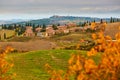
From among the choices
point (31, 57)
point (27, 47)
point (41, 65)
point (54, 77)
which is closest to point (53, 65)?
point (41, 65)

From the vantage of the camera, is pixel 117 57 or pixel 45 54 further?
pixel 45 54

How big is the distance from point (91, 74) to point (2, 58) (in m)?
5.41

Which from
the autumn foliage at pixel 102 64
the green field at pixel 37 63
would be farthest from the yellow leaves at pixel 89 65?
the green field at pixel 37 63

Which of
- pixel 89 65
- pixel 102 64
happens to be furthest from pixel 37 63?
pixel 89 65

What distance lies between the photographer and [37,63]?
38.0 metres

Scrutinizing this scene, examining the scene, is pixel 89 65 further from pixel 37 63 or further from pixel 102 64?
pixel 37 63

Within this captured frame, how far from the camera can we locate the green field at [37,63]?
33.0 metres

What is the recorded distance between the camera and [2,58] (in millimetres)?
12969

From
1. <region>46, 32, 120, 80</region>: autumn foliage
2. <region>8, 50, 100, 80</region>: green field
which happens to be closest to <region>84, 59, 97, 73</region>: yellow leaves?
<region>46, 32, 120, 80</region>: autumn foliage

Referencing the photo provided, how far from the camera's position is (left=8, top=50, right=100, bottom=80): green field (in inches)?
1300

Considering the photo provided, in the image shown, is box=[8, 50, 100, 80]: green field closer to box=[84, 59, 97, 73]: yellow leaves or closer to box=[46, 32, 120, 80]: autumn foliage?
box=[46, 32, 120, 80]: autumn foliage

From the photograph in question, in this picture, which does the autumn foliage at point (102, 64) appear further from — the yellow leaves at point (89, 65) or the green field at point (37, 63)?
the green field at point (37, 63)

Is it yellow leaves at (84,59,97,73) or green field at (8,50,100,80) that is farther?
green field at (8,50,100,80)

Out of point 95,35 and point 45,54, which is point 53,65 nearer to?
point 45,54
